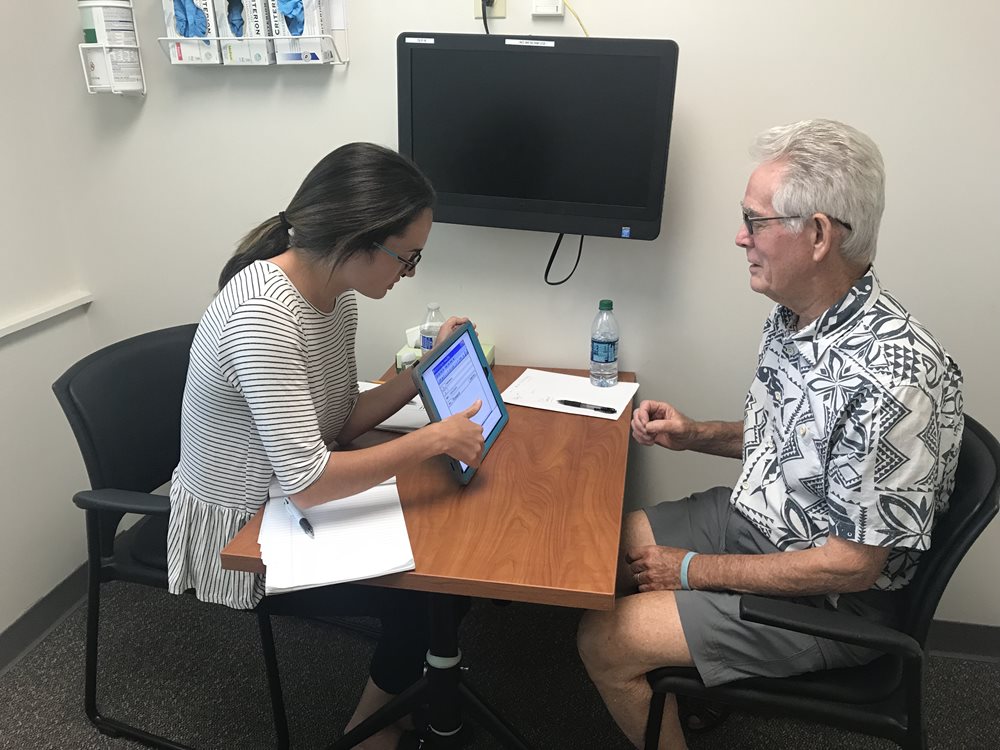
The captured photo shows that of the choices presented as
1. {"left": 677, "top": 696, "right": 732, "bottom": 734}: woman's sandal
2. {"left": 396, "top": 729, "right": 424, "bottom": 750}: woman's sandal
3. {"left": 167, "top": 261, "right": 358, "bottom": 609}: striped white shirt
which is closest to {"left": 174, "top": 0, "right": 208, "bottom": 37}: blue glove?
{"left": 167, "top": 261, "right": 358, "bottom": 609}: striped white shirt

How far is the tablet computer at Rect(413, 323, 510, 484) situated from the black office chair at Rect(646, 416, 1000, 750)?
0.56 m

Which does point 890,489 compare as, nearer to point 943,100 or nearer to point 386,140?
point 943,100

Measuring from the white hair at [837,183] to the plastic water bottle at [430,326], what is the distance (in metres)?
0.97

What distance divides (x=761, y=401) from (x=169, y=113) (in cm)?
169

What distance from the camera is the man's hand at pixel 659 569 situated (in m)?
1.41

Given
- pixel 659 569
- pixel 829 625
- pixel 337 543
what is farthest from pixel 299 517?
pixel 829 625

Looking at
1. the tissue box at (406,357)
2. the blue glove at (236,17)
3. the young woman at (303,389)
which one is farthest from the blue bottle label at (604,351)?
the blue glove at (236,17)

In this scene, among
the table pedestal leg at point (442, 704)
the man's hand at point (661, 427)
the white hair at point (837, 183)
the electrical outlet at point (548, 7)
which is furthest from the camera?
the electrical outlet at point (548, 7)

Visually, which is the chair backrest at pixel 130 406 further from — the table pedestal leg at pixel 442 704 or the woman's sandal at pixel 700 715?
the woman's sandal at pixel 700 715

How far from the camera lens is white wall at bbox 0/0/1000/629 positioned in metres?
1.73

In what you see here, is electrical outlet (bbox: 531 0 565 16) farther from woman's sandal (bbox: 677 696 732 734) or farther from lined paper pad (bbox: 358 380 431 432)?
woman's sandal (bbox: 677 696 732 734)

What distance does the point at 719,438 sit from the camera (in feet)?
5.58

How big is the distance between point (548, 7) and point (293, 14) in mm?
616

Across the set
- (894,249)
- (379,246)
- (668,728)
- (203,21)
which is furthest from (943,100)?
(203,21)
